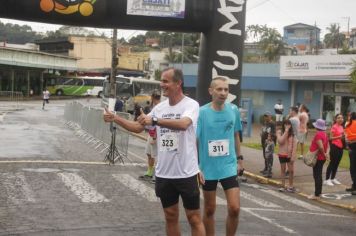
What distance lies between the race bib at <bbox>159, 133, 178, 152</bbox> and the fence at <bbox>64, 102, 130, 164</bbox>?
10.3m

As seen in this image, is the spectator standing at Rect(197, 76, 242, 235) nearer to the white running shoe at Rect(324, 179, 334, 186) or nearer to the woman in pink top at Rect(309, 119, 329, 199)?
the woman in pink top at Rect(309, 119, 329, 199)

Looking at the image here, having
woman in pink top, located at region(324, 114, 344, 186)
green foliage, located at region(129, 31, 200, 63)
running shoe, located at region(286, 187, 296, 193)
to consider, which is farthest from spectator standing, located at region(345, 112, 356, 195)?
green foliage, located at region(129, 31, 200, 63)

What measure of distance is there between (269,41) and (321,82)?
41020 mm

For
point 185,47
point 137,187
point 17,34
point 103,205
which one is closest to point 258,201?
point 137,187

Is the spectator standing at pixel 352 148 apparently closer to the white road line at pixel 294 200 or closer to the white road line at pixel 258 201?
the white road line at pixel 294 200

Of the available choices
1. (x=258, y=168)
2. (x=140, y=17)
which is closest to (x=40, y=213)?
(x=140, y=17)

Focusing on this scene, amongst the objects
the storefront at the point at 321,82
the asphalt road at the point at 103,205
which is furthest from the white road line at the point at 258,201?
the storefront at the point at 321,82

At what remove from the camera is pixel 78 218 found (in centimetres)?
795

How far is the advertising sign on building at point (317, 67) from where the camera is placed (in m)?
32.1

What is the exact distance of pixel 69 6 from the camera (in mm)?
12586

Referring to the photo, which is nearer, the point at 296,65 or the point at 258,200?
the point at 258,200

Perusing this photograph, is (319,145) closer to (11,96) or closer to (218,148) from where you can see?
(218,148)

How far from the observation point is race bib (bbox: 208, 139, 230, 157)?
20.5 feet

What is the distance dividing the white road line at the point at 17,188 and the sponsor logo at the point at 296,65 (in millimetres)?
25113
